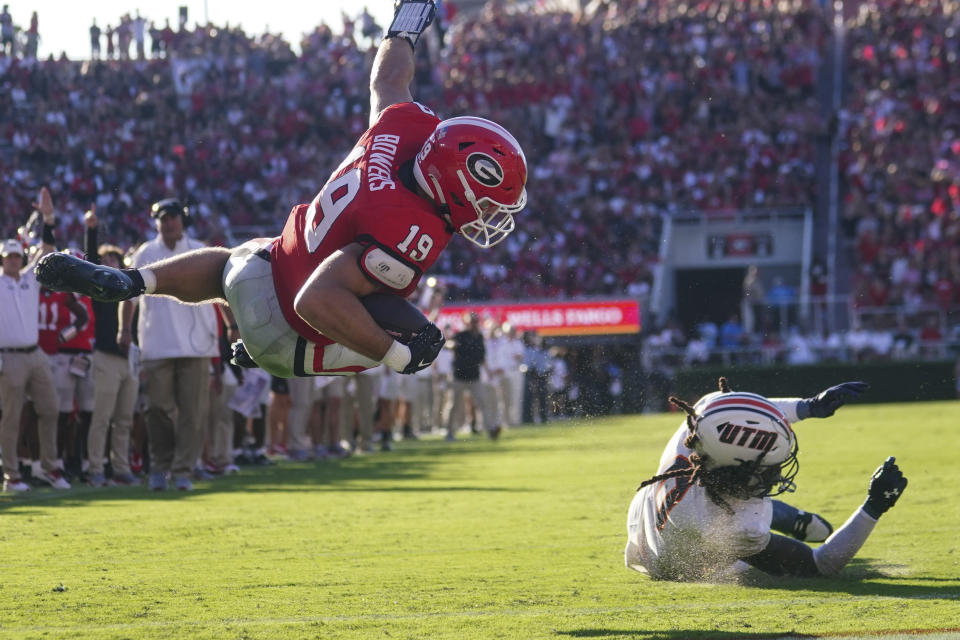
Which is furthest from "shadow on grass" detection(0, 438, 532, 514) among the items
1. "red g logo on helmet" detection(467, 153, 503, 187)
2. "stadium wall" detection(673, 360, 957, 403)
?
"stadium wall" detection(673, 360, 957, 403)

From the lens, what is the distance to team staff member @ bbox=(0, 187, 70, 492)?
1019cm

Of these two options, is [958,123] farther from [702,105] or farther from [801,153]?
[702,105]

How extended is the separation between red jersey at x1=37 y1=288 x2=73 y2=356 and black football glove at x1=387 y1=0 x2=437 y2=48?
5.29m

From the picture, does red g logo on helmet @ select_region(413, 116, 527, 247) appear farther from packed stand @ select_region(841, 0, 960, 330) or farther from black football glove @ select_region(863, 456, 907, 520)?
packed stand @ select_region(841, 0, 960, 330)

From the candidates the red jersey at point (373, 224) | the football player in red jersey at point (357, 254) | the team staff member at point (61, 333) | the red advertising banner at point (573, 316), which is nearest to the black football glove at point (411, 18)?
the football player in red jersey at point (357, 254)

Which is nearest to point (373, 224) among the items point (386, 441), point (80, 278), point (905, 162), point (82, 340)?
point (80, 278)

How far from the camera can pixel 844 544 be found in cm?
588

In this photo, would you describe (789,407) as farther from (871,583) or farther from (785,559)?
(871,583)

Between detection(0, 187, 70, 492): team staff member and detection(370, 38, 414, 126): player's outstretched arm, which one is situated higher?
detection(370, 38, 414, 126): player's outstretched arm

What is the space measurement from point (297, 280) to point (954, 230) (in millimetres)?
26555

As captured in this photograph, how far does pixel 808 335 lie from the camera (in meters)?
28.4

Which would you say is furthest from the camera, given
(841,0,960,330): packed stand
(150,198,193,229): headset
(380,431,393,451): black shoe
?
(841,0,960,330): packed stand

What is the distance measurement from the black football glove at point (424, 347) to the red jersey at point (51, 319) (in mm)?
6495

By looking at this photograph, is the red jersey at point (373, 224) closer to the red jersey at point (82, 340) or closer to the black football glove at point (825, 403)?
the black football glove at point (825, 403)
